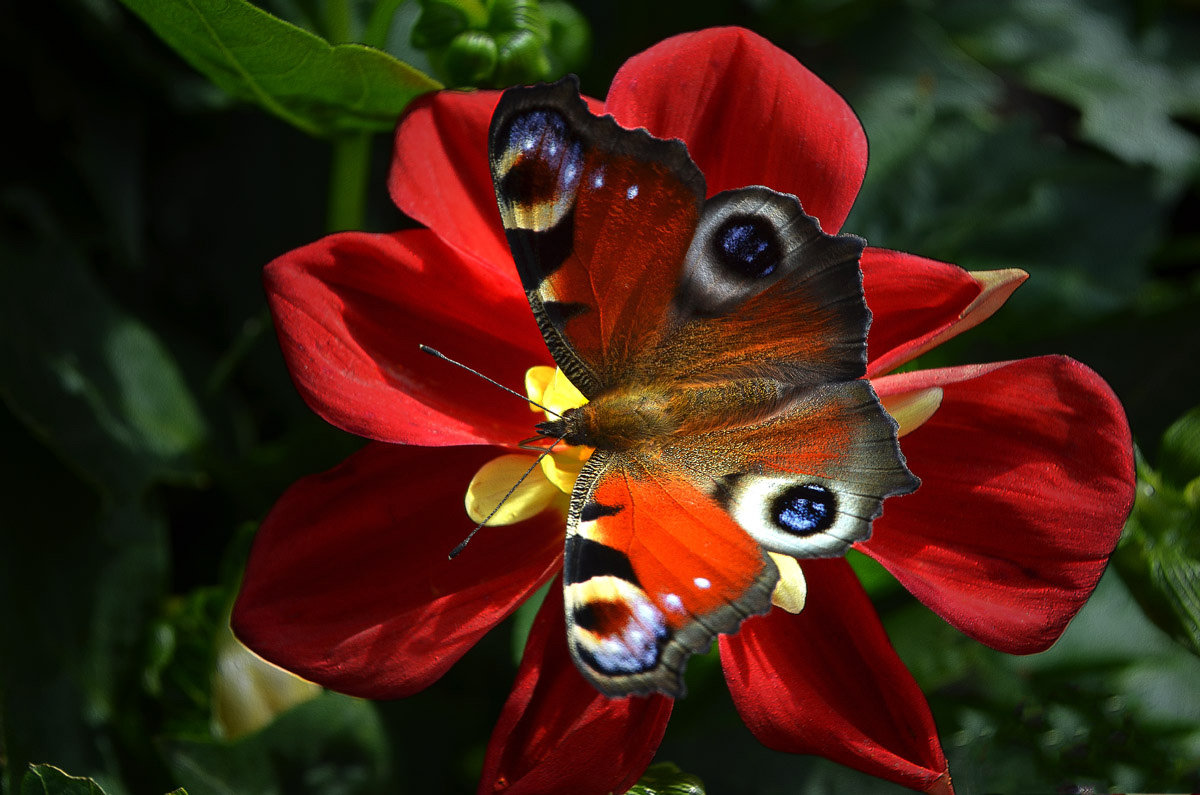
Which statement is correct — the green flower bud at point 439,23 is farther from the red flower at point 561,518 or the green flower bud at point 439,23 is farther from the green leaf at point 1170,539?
the green leaf at point 1170,539

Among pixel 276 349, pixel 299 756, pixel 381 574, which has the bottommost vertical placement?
pixel 299 756

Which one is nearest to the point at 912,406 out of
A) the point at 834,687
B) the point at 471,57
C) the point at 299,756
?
the point at 834,687

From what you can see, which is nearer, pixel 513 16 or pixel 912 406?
pixel 912 406

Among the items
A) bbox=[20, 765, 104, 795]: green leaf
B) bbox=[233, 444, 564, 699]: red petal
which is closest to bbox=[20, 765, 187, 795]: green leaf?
bbox=[20, 765, 104, 795]: green leaf

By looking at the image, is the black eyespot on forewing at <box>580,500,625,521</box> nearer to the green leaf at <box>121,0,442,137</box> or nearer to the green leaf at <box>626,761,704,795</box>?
the green leaf at <box>626,761,704,795</box>

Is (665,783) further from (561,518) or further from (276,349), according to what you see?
(276,349)

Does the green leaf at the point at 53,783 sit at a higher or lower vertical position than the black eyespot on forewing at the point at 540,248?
lower

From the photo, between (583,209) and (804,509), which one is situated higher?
(583,209)

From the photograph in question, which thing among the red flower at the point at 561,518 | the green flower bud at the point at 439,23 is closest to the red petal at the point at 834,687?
the red flower at the point at 561,518
